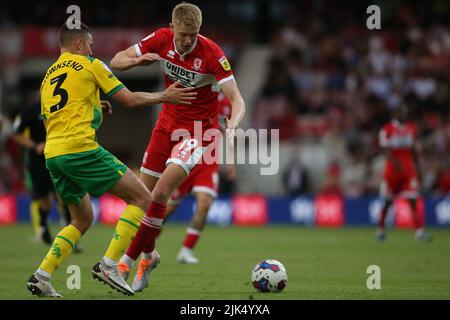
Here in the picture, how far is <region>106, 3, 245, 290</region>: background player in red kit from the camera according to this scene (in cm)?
840

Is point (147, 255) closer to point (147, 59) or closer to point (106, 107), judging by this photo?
point (106, 107)

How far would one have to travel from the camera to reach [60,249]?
7.88 meters

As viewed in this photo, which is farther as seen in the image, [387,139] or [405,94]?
[405,94]

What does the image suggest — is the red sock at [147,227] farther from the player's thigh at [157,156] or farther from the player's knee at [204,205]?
the player's knee at [204,205]

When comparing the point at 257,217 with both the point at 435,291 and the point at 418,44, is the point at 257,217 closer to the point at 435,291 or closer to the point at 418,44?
the point at 418,44

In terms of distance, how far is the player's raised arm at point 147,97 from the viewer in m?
7.76

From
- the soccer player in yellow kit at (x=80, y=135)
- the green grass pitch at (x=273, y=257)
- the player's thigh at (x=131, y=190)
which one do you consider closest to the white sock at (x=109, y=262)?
the soccer player in yellow kit at (x=80, y=135)

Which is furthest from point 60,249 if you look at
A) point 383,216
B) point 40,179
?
point 383,216

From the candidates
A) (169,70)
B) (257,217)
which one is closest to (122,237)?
(169,70)

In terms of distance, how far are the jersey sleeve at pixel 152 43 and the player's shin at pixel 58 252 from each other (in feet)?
6.27

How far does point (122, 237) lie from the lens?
796cm

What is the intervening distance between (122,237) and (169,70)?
6.21 feet

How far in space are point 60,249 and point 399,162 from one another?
10.4 m

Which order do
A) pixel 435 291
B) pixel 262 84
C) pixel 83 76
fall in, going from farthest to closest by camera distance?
pixel 262 84, pixel 435 291, pixel 83 76
